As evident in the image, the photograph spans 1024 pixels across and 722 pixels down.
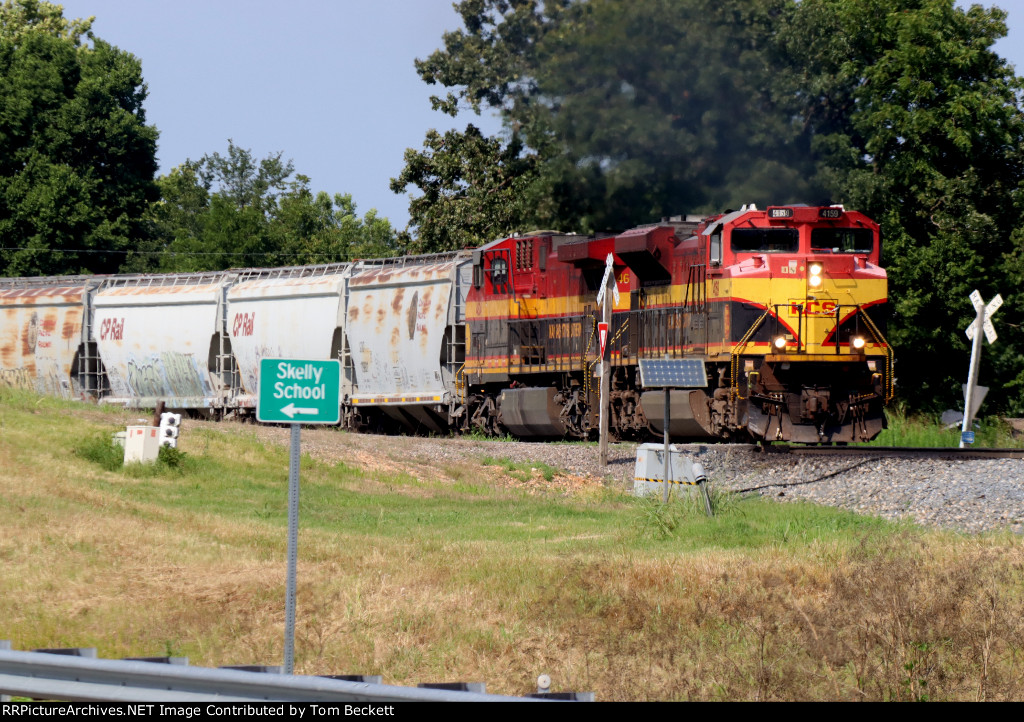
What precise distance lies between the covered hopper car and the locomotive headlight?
0.24ft

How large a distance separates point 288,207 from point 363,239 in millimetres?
7355

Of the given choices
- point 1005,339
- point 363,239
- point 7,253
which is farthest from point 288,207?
point 1005,339

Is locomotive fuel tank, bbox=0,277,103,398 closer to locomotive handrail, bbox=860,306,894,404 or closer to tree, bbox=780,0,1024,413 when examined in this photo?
tree, bbox=780,0,1024,413

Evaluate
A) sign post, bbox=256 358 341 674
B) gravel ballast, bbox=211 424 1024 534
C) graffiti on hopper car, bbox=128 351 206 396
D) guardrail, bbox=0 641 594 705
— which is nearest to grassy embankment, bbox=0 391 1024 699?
gravel ballast, bbox=211 424 1024 534

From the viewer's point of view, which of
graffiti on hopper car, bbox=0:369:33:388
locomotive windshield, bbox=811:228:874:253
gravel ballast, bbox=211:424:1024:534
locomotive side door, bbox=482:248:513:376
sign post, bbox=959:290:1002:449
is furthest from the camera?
graffiti on hopper car, bbox=0:369:33:388

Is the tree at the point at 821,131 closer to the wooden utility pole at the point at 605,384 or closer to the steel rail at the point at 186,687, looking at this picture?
the wooden utility pole at the point at 605,384

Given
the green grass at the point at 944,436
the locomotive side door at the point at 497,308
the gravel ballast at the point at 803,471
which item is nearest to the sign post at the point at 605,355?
the gravel ballast at the point at 803,471

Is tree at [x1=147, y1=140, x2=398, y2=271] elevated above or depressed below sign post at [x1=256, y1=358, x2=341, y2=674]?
above

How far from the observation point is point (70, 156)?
65.3 meters

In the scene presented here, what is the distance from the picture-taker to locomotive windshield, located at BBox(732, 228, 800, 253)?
883 inches

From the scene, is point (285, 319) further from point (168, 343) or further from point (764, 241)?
point (764, 241)

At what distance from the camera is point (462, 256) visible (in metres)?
30.9

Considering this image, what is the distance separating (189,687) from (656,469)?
13.3 m

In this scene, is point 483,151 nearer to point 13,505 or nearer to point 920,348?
point 920,348
